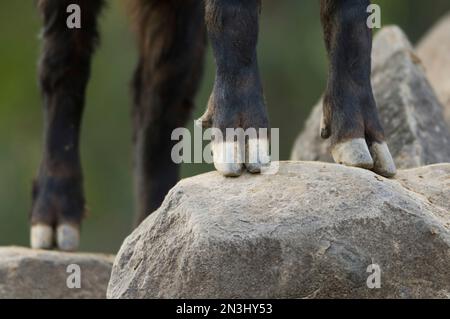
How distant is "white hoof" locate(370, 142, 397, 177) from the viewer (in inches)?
161

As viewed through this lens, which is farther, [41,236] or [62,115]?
[62,115]

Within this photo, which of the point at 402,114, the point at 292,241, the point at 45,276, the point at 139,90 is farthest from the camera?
the point at 139,90

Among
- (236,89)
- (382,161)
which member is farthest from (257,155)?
(382,161)

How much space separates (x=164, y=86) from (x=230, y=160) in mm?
2143

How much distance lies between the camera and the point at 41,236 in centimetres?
545

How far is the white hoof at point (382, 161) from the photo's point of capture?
13.4 feet

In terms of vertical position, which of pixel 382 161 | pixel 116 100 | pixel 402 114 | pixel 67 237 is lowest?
pixel 67 237

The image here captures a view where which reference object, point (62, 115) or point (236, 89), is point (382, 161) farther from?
point (62, 115)

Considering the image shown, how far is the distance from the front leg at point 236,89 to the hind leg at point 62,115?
5.52 feet

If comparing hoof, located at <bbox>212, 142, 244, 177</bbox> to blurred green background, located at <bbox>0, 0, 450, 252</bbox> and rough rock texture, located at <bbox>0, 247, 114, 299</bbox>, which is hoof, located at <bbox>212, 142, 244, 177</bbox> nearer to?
rough rock texture, located at <bbox>0, 247, 114, 299</bbox>

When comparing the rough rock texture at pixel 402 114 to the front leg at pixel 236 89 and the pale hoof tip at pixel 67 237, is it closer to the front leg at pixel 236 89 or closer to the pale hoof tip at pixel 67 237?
the pale hoof tip at pixel 67 237

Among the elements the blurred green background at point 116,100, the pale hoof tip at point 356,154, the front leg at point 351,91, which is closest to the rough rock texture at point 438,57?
the front leg at point 351,91
